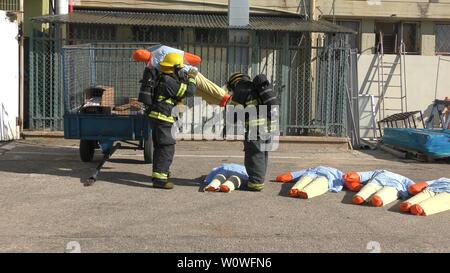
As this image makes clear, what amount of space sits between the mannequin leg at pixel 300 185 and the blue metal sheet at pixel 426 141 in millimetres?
3992

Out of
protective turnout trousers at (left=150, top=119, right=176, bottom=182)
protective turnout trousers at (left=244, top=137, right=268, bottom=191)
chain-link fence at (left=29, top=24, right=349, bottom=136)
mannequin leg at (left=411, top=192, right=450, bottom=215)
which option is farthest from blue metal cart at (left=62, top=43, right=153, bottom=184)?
mannequin leg at (left=411, top=192, right=450, bottom=215)

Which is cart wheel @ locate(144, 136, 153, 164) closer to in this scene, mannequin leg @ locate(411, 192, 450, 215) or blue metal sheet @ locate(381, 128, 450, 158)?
mannequin leg @ locate(411, 192, 450, 215)

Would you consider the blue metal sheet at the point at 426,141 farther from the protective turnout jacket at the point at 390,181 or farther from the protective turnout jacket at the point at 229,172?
the protective turnout jacket at the point at 229,172

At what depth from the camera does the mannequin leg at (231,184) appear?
7.65 metres

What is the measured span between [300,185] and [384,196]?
1.12 meters

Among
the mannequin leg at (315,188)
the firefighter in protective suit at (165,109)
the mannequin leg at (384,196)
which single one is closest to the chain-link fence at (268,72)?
the firefighter in protective suit at (165,109)

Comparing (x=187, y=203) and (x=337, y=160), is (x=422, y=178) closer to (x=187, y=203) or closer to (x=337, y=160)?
(x=337, y=160)

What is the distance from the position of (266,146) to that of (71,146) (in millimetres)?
5471

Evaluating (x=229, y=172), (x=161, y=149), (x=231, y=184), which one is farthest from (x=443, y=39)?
(x=161, y=149)

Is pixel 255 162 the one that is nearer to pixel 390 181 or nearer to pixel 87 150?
pixel 390 181

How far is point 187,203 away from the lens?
7055 mm

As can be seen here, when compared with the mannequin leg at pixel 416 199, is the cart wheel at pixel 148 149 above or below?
above

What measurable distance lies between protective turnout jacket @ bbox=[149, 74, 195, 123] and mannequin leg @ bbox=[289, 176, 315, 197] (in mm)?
1888

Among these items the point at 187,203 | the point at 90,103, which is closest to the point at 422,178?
the point at 187,203
